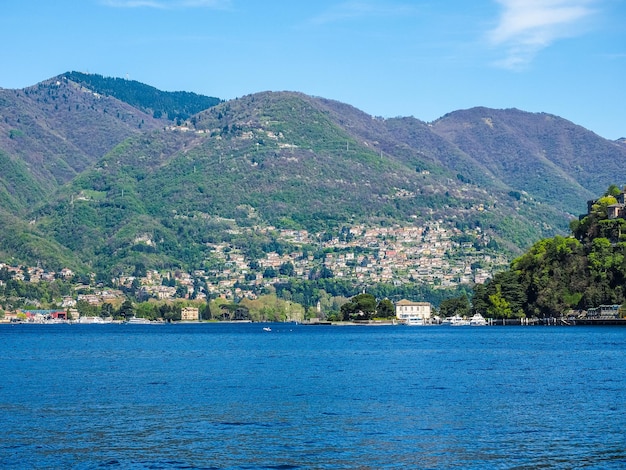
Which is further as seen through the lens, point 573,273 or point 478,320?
point 478,320

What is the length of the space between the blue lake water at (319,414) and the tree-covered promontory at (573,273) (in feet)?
253

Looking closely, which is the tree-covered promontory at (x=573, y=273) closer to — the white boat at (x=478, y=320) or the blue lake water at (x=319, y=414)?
the white boat at (x=478, y=320)

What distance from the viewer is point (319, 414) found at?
4956cm

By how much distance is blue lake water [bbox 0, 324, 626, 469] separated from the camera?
38938 millimetres

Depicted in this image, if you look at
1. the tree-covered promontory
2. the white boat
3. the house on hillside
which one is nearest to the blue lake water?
the tree-covered promontory

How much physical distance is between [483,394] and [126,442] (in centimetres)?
2253

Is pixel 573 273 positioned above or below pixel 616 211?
below

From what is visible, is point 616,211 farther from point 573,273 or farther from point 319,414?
point 319,414

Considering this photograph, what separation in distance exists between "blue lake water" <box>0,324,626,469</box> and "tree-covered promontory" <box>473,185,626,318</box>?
77034 mm

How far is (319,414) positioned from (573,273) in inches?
4820

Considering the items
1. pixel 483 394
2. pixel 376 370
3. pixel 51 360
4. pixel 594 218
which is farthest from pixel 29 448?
pixel 594 218

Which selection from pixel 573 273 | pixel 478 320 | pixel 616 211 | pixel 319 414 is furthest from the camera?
pixel 478 320

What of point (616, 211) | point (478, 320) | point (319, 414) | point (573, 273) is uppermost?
point (616, 211)

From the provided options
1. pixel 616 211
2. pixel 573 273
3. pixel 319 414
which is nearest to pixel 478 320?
pixel 573 273
